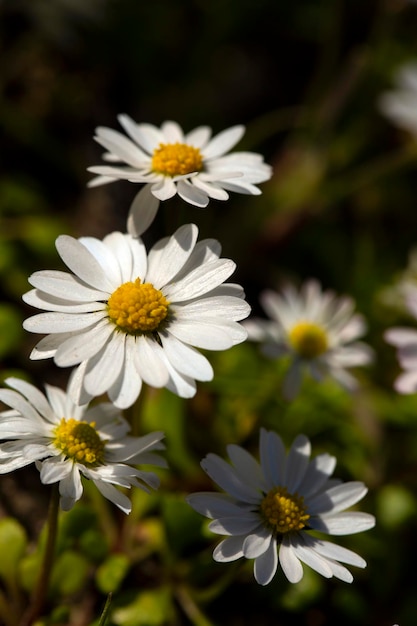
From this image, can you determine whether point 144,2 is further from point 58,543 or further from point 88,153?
point 58,543

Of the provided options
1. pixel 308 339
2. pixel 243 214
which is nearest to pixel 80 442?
pixel 308 339

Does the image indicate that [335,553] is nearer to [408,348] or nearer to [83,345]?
[83,345]

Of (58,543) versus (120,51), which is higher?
(120,51)

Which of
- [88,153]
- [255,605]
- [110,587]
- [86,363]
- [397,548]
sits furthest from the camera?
[88,153]

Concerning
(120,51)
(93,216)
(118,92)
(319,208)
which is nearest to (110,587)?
(93,216)

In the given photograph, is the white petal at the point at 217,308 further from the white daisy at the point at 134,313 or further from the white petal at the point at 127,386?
the white petal at the point at 127,386

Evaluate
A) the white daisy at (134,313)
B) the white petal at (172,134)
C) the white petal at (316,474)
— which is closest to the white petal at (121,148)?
the white petal at (172,134)

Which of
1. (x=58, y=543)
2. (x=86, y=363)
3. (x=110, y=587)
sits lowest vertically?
(x=110, y=587)
